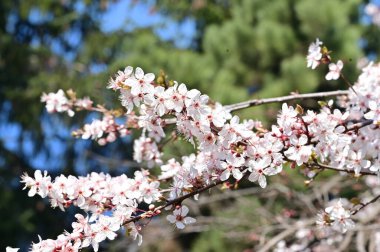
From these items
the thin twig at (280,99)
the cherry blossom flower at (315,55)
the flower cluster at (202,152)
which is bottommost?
the flower cluster at (202,152)

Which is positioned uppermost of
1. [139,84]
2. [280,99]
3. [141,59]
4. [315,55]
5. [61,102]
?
[141,59]

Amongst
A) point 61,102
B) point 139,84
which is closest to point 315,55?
point 139,84

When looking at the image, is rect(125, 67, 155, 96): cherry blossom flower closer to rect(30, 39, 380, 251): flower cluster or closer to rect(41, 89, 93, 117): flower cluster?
rect(30, 39, 380, 251): flower cluster

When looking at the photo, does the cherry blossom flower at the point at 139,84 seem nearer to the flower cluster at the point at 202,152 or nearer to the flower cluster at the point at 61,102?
the flower cluster at the point at 202,152

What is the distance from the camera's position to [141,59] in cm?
787

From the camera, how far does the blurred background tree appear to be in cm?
711

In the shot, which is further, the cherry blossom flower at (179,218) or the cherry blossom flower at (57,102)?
the cherry blossom flower at (57,102)

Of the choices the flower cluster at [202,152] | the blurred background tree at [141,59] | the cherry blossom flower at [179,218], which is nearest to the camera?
the flower cluster at [202,152]

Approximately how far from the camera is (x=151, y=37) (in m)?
8.77

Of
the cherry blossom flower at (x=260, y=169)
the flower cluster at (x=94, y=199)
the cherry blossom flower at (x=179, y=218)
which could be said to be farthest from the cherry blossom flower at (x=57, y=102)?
the cherry blossom flower at (x=260, y=169)

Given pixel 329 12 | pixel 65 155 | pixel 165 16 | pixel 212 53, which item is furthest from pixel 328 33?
pixel 65 155

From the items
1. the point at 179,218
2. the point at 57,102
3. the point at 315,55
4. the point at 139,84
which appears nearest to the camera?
the point at 139,84

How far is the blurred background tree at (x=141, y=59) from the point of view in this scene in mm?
7109

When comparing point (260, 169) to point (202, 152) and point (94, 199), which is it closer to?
point (202, 152)
